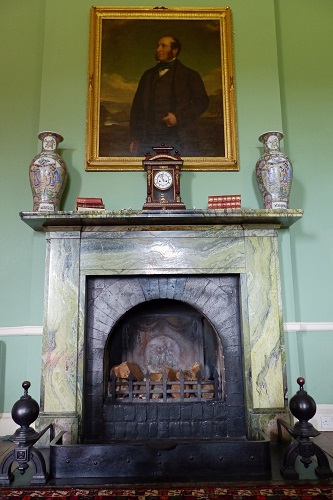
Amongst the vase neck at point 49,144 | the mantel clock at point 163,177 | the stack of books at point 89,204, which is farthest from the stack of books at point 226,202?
the vase neck at point 49,144

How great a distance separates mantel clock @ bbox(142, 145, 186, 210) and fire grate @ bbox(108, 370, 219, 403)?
133 cm

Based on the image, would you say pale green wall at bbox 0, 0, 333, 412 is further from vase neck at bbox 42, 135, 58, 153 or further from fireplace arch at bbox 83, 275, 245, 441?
fireplace arch at bbox 83, 275, 245, 441

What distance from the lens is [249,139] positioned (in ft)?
11.4

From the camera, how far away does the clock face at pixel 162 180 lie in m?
3.13

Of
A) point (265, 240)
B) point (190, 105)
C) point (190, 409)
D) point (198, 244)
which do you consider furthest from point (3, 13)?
point (190, 409)

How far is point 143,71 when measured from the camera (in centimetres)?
364

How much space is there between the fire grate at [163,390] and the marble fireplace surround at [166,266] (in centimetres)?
28

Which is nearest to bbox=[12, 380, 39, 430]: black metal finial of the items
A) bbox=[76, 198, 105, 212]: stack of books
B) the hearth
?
the hearth

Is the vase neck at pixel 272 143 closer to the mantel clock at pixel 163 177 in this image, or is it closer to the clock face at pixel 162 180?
the mantel clock at pixel 163 177

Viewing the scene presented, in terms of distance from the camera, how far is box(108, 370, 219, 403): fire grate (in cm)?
298

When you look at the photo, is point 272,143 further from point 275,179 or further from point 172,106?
point 172,106

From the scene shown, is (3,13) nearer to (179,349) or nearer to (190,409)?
(179,349)

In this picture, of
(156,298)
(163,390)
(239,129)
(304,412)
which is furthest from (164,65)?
(304,412)

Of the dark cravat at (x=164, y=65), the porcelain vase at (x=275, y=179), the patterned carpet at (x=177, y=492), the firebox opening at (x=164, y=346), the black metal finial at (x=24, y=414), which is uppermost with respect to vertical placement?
the dark cravat at (x=164, y=65)
